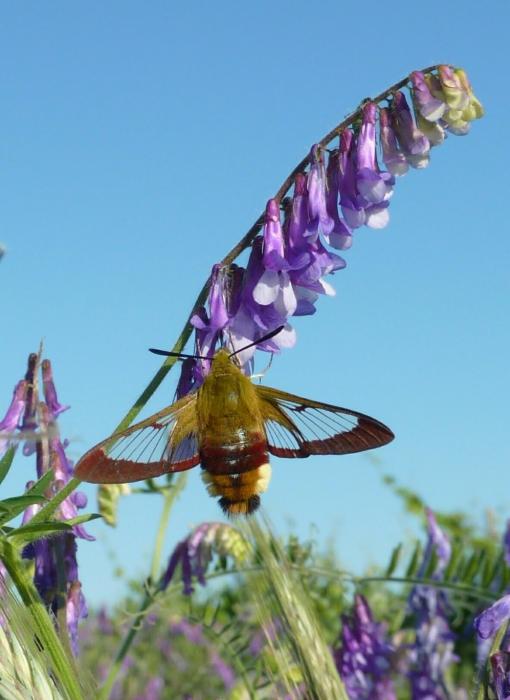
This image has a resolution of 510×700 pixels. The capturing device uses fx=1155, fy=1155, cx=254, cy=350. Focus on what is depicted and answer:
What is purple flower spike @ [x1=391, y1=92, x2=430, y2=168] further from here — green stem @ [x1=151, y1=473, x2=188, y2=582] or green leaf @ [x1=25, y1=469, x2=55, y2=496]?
green stem @ [x1=151, y1=473, x2=188, y2=582]

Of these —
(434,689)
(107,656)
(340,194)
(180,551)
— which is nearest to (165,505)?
(180,551)

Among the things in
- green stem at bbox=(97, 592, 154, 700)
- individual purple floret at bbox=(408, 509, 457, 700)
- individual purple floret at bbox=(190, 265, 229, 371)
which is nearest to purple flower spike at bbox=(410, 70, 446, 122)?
individual purple floret at bbox=(190, 265, 229, 371)

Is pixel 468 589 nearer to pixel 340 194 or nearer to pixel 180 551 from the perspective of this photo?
pixel 180 551

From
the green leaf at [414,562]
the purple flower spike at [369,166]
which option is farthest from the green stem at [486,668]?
the green leaf at [414,562]

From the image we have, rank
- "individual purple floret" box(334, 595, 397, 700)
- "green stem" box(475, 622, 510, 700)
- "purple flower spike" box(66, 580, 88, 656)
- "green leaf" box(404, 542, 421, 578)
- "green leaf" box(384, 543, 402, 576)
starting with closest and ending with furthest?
1. "green stem" box(475, 622, 510, 700)
2. "purple flower spike" box(66, 580, 88, 656)
3. "green leaf" box(384, 543, 402, 576)
4. "green leaf" box(404, 542, 421, 578)
5. "individual purple floret" box(334, 595, 397, 700)

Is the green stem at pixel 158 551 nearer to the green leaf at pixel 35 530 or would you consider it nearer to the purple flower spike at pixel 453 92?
the green leaf at pixel 35 530

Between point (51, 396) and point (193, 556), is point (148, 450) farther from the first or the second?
point (193, 556)
